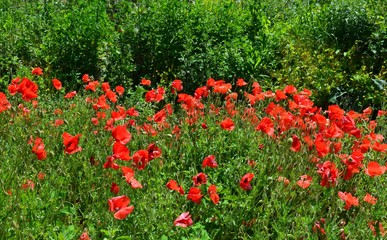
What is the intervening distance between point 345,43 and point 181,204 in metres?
3.77

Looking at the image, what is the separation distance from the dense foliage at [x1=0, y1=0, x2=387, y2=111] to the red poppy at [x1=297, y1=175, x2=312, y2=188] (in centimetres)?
238

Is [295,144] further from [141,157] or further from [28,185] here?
[28,185]

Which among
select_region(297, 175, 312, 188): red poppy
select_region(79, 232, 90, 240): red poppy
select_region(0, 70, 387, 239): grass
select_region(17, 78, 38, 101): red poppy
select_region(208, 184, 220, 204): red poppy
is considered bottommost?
select_region(0, 70, 387, 239): grass

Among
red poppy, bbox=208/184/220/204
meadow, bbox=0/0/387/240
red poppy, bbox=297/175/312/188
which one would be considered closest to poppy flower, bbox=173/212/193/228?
meadow, bbox=0/0/387/240

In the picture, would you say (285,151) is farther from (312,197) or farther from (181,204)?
(181,204)

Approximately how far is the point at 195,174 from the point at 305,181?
0.63m

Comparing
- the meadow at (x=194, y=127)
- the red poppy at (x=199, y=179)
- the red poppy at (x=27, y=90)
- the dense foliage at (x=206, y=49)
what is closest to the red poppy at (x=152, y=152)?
the meadow at (x=194, y=127)

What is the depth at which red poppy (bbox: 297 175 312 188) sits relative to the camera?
125 inches

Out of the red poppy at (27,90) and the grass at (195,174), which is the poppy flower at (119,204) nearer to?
the grass at (195,174)

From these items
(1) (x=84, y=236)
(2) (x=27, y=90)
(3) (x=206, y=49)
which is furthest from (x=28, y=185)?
(3) (x=206, y=49)

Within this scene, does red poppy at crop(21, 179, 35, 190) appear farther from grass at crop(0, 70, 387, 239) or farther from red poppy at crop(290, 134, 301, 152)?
red poppy at crop(290, 134, 301, 152)

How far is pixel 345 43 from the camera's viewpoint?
6.42m

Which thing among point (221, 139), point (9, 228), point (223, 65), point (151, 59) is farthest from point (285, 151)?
point (151, 59)

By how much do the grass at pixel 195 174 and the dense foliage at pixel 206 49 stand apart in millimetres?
1498
